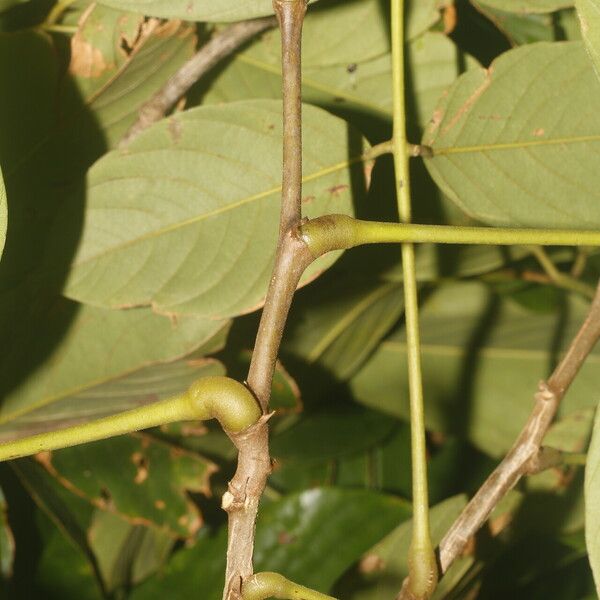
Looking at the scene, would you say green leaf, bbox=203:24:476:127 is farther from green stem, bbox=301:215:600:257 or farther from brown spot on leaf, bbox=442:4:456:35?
green stem, bbox=301:215:600:257

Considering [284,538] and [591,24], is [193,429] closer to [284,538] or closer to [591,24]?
[284,538]

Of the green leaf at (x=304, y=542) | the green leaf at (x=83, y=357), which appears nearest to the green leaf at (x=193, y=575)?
the green leaf at (x=304, y=542)

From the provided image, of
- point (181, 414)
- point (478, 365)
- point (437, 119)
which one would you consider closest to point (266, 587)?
point (181, 414)

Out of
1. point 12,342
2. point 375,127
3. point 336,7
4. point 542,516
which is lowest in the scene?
point 542,516

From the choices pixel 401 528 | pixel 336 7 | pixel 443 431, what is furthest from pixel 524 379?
pixel 336 7

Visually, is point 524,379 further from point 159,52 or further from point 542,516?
point 159,52
